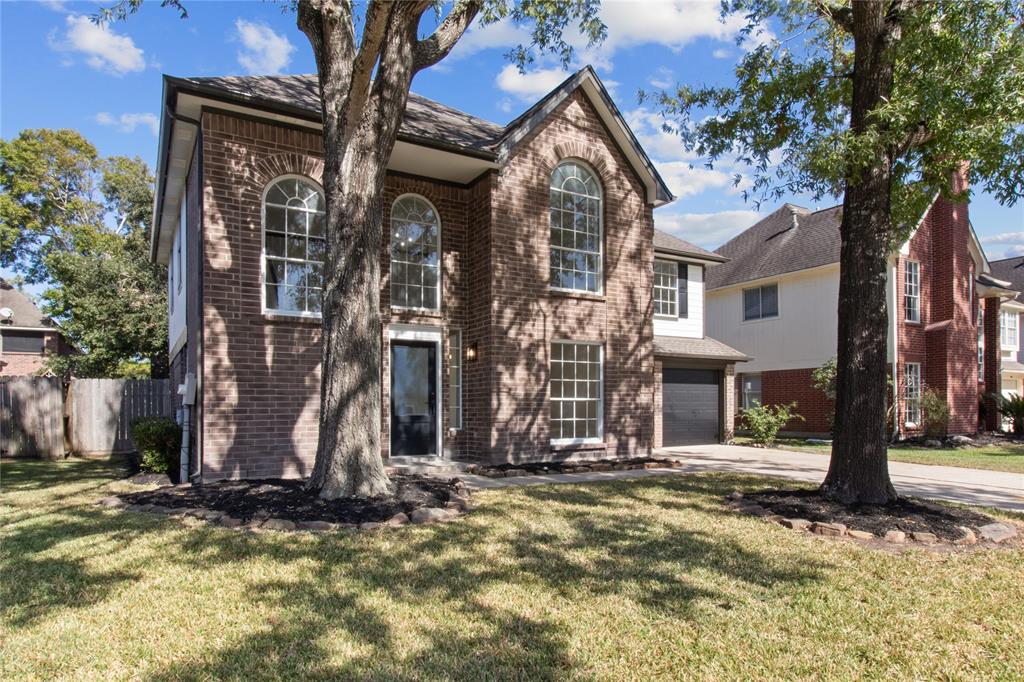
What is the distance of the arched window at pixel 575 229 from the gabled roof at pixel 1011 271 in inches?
1189

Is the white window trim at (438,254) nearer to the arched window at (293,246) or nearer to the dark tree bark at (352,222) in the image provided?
the arched window at (293,246)

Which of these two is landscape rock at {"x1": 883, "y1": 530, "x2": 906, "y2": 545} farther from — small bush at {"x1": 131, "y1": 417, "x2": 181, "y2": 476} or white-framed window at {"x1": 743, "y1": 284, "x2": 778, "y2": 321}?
white-framed window at {"x1": 743, "y1": 284, "x2": 778, "y2": 321}

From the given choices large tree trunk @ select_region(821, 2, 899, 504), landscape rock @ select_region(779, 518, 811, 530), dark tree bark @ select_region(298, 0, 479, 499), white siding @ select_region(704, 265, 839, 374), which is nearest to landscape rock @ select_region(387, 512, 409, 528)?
dark tree bark @ select_region(298, 0, 479, 499)

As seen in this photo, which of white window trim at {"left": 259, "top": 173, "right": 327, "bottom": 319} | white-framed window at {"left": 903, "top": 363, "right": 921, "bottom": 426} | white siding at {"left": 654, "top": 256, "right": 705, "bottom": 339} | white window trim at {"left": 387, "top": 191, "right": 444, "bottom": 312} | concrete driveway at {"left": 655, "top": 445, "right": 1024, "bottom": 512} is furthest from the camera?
white-framed window at {"left": 903, "top": 363, "right": 921, "bottom": 426}

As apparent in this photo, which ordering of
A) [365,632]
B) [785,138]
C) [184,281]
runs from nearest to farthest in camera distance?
1. [365,632]
2. [785,138]
3. [184,281]

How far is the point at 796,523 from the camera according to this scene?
6664 mm

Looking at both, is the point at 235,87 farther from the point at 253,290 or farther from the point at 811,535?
the point at 811,535

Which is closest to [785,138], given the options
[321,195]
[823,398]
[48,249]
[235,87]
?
[321,195]

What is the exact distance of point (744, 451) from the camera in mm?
16000

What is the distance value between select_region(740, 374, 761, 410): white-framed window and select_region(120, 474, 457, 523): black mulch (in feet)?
55.8

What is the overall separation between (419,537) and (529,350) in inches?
248

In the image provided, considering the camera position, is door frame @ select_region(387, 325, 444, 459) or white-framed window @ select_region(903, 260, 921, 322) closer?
door frame @ select_region(387, 325, 444, 459)

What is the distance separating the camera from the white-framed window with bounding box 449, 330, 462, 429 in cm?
1208

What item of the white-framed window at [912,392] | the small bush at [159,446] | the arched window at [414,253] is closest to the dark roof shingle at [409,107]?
the arched window at [414,253]
